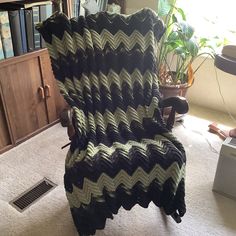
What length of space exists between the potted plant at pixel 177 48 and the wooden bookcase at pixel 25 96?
3.03 feet

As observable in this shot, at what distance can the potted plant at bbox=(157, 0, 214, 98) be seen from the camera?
204cm

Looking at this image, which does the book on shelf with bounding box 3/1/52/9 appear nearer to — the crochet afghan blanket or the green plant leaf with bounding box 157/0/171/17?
the crochet afghan blanket

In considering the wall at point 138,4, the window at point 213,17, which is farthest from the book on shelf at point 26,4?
the window at point 213,17

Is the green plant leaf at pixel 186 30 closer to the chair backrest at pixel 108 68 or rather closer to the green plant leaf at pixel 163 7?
the green plant leaf at pixel 163 7

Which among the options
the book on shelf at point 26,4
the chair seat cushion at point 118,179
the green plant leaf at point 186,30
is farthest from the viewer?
the green plant leaf at point 186,30

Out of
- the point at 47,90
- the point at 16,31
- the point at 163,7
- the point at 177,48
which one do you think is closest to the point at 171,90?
the point at 177,48

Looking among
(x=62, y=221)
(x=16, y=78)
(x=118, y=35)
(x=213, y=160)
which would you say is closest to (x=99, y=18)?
(x=118, y=35)

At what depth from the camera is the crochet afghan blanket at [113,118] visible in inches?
47.2

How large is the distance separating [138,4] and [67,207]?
6.06ft

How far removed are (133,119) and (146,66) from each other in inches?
12.2

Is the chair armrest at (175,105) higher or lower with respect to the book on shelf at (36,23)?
lower

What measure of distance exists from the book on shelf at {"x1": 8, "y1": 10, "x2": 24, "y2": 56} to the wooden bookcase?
0.05m

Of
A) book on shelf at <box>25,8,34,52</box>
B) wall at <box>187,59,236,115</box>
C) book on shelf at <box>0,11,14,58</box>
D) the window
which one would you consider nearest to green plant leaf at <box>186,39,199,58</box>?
the window

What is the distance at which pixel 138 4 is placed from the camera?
242cm
